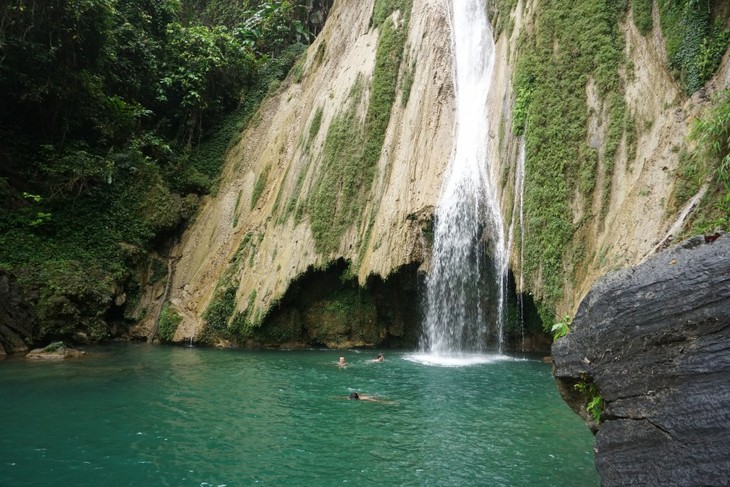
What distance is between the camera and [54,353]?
1480cm

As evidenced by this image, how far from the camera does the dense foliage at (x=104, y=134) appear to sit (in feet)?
58.4

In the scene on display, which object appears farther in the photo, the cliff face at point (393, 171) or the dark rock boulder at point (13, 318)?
the dark rock boulder at point (13, 318)

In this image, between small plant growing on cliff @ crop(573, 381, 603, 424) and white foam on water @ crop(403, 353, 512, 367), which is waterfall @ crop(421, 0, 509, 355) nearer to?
white foam on water @ crop(403, 353, 512, 367)

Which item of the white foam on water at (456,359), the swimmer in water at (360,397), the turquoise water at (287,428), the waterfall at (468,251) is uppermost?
the waterfall at (468,251)

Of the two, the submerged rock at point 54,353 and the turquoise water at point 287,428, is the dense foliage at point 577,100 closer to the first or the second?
the turquoise water at point 287,428

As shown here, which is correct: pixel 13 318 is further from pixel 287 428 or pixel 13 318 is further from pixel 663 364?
pixel 663 364

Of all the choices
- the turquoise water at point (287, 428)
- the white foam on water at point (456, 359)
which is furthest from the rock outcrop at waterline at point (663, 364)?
the white foam on water at point (456, 359)

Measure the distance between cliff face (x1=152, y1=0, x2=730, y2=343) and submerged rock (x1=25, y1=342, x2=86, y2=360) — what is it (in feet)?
13.8

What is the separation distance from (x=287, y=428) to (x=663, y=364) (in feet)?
19.1

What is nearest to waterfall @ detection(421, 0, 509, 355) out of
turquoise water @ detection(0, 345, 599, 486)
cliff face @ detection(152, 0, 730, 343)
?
cliff face @ detection(152, 0, 730, 343)

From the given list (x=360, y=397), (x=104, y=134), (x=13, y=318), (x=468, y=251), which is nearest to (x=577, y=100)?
(x=468, y=251)

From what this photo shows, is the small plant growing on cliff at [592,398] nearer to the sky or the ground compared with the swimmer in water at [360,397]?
nearer to the sky

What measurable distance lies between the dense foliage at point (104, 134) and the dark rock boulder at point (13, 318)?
1.71 ft

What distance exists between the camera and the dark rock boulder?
49.6 ft
